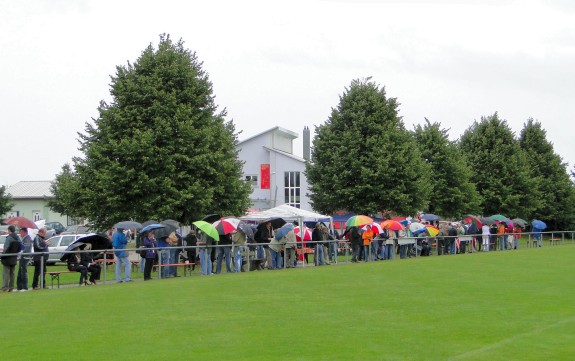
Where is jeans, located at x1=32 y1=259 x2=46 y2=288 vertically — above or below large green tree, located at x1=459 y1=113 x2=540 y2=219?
below

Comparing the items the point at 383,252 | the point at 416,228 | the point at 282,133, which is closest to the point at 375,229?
the point at 383,252

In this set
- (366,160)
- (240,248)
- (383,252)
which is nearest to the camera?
(240,248)

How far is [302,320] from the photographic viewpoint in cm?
1505

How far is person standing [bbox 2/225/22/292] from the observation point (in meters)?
23.6

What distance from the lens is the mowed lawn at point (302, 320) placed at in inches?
463

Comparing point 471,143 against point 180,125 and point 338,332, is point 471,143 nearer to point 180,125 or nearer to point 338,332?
point 180,125

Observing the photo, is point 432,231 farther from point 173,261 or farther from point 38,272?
point 38,272

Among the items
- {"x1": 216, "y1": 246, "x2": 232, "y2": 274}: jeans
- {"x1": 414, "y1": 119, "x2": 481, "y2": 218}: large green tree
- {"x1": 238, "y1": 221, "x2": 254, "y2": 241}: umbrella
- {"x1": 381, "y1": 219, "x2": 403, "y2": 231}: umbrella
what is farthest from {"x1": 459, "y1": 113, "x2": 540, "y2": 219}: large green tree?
{"x1": 216, "y1": 246, "x2": 232, "y2": 274}: jeans

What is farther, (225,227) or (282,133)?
(282,133)

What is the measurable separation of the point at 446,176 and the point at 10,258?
1814 inches

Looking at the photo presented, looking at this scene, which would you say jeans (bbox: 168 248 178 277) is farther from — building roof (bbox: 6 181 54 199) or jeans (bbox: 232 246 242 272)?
building roof (bbox: 6 181 54 199)

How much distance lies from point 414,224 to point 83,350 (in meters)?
32.0

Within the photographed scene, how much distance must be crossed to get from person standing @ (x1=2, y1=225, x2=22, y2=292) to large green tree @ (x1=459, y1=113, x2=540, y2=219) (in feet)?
167

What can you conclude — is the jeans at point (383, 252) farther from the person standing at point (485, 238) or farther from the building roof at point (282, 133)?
the building roof at point (282, 133)
